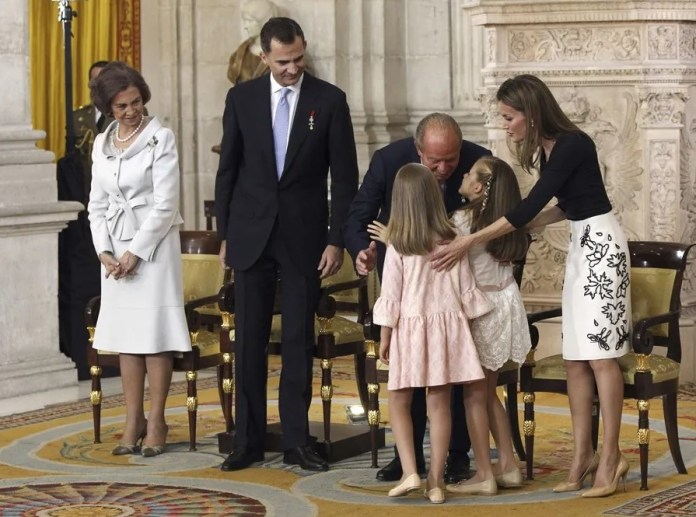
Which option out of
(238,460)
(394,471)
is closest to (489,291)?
(394,471)

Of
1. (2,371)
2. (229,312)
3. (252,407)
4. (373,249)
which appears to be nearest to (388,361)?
(373,249)

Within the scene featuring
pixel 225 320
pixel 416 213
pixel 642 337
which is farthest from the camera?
pixel 225 320

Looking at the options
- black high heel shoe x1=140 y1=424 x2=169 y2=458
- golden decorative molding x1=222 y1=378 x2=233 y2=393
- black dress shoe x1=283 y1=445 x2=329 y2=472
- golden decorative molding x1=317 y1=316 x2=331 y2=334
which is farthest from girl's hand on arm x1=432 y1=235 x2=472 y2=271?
black high heel shoe x1=140 y1=424 x2=169 y2=458

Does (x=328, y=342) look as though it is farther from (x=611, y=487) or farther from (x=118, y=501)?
(x=611, y=487)

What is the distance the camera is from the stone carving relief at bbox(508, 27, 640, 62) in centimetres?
950

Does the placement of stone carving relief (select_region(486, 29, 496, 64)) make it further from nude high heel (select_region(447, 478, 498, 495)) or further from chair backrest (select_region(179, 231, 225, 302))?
nude high heel (select_region(447, 478, 498, 495))

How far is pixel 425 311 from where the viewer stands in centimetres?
651

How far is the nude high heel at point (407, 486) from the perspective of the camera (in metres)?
6.51

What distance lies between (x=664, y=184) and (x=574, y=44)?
946 millimetres

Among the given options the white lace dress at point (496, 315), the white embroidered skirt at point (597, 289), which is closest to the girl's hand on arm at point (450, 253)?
the white lace dress at point (496, 315)

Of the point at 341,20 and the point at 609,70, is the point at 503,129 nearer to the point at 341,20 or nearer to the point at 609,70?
the point at 609,70

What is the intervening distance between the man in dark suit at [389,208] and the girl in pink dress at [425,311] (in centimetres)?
23

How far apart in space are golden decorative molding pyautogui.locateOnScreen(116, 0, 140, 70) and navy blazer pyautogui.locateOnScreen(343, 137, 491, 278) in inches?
283

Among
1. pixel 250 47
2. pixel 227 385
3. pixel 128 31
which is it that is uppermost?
pixel 128 31
